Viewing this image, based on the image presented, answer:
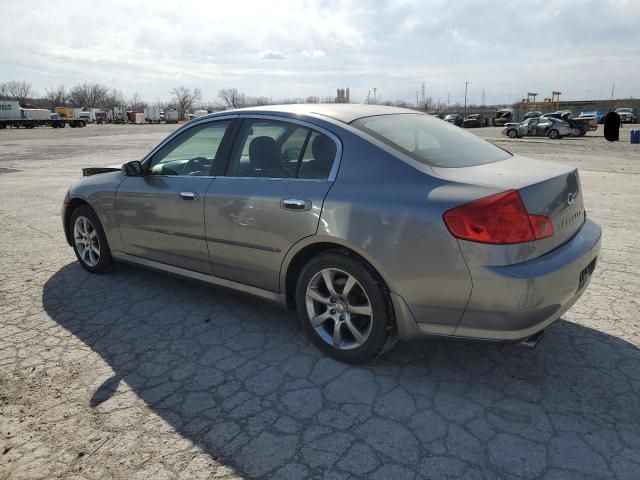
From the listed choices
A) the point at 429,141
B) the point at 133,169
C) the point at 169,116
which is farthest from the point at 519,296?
the point at 169,116

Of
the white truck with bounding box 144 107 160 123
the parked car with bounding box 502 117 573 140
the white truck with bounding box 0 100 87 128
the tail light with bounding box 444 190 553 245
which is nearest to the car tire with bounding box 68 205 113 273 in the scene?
the tail light with bounding box 444 190 553 245

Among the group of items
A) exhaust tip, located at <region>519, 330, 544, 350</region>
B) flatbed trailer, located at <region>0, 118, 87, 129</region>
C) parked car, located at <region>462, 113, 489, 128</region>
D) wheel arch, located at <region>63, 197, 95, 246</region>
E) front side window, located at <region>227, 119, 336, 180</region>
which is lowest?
exhaust tip, located at <region>519, 330, 544, 350</region>

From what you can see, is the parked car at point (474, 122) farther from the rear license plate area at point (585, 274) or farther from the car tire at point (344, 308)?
the car tire at point (344, 308)

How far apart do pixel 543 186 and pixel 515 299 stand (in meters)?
0.70

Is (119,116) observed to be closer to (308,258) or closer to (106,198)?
(106,198)

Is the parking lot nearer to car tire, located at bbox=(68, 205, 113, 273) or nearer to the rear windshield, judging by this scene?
car tire, located at bbox=(68, 205, 113, 273)

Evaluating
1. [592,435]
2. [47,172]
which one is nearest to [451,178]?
[592,435]

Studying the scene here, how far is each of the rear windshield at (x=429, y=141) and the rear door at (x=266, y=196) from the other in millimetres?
340

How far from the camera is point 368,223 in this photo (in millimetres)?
2854

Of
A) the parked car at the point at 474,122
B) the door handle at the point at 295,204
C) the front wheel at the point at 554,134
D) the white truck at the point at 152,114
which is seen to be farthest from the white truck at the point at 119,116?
the door handle at the point at 295,204

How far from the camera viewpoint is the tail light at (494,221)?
2531 millimetres

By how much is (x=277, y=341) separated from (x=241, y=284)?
0.50m

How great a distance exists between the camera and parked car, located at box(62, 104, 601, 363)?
2584 mm

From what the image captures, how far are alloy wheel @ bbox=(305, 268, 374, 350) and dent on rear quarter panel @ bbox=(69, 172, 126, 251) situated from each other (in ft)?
7.46
